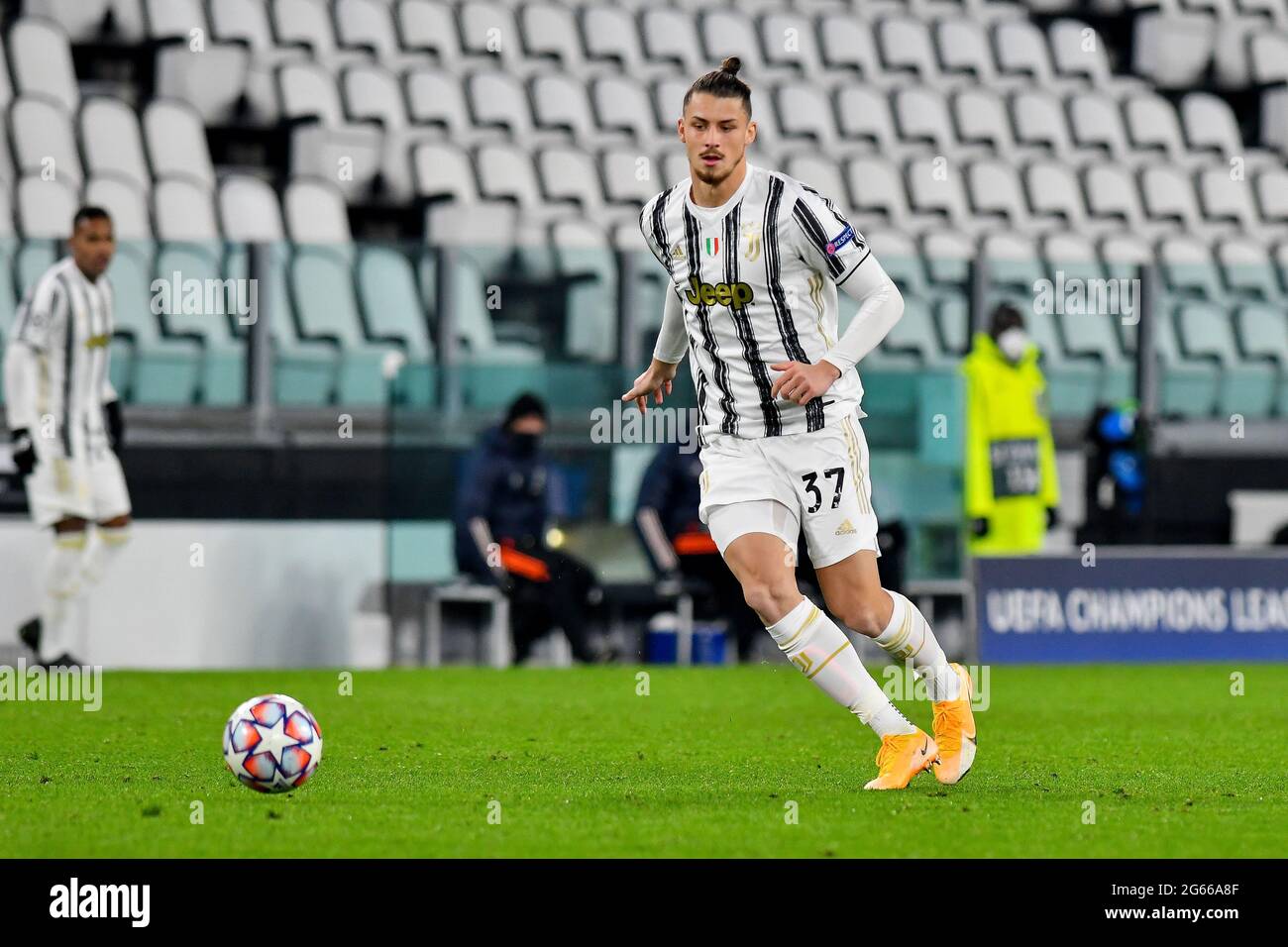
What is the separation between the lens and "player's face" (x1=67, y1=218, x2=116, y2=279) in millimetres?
11266

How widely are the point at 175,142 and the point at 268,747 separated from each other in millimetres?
10908

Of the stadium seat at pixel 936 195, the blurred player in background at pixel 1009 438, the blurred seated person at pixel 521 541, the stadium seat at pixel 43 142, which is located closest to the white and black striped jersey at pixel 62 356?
the blurred seated person at pixel 521 541

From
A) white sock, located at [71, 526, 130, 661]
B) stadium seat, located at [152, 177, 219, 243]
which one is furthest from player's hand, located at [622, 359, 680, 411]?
stadium seat, located at [152, 177, 219, 243]

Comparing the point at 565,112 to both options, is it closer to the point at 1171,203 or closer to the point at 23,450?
the point at 1171,203

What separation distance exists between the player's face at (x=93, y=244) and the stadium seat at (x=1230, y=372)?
7.85 meters

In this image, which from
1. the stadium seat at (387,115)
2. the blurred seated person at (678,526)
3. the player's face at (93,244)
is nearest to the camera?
the player's face at (93,244)

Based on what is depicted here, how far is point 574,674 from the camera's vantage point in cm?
1228

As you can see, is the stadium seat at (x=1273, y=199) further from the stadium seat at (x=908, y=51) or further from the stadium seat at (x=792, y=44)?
the stadium seat at (x=792, y=44)

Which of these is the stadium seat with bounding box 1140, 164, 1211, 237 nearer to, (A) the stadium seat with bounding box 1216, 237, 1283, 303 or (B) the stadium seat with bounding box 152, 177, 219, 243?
(A) the stadium seat with bounding box 1216, 237, 1283, 303

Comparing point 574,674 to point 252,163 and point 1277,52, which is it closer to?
point 252,163

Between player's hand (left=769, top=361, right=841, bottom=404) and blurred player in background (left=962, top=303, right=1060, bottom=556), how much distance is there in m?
7.82

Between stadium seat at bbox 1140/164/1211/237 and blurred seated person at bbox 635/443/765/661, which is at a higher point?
stadium seat at bbox 1140/164/1211/237

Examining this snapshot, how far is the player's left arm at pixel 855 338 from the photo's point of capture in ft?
19.7
